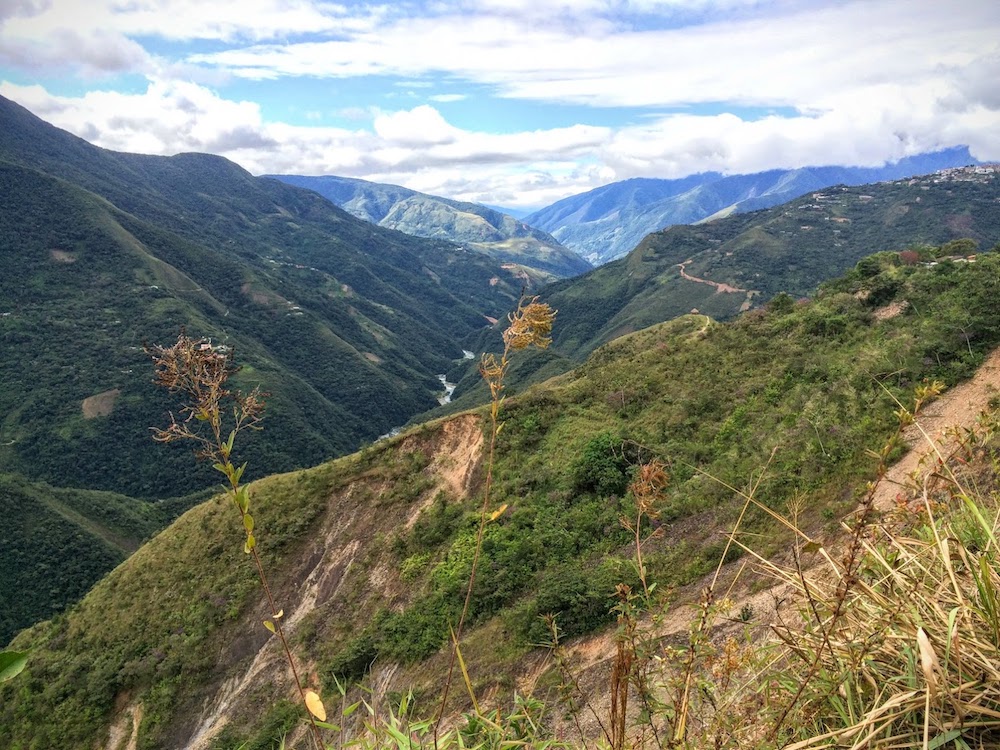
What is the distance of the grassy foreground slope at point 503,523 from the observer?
1672 centimetres

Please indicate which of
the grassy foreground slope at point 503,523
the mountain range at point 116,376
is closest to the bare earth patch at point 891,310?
the grassy foreground slope at point 503,523

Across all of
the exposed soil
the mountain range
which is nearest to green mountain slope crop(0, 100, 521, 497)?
the mountain range

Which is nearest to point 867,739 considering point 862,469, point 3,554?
point 862,469

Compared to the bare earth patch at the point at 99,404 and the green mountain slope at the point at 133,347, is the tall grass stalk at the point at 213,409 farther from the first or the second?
the bare earth patch at the point at 99,404

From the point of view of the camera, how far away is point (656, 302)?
14288 centimetres

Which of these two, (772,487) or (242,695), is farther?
(242,695)

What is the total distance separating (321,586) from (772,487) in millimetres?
21249

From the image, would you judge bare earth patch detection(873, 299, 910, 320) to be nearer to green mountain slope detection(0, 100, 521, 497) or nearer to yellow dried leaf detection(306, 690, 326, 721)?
yellow dried leaf detection(306, 690, 326, 721)

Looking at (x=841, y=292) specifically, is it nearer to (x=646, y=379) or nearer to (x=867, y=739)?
(x=646, y=379)

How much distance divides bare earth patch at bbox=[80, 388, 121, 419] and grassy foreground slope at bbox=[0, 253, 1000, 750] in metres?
84.7

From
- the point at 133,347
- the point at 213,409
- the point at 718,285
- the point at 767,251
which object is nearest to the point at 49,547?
the point at 133,347

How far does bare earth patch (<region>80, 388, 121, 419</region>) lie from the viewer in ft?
353

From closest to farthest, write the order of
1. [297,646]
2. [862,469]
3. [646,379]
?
[862,469], [297,646], [646,379]

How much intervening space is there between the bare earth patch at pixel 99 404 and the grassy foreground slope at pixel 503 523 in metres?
84.7
